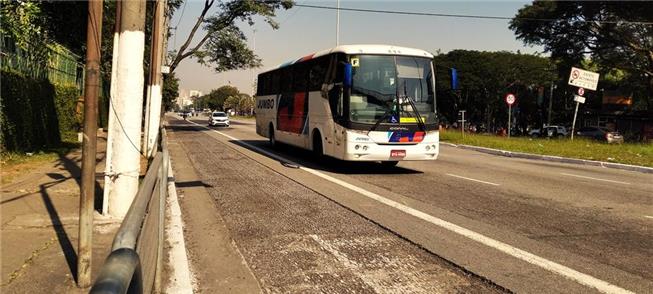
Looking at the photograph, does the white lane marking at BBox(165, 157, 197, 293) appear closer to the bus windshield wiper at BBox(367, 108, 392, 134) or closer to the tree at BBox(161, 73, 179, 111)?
the bus windshield wiper at BBox(367, 108, 392, 134)

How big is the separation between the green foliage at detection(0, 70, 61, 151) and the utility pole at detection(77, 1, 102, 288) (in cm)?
829

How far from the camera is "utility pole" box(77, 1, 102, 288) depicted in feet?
14.0

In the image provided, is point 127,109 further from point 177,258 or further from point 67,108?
point 67,108

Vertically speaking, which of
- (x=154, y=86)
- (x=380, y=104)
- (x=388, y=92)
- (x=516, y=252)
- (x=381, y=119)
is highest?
(x=154, y=86)

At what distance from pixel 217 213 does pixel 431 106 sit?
662 cm

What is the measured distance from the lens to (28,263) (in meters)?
4.79

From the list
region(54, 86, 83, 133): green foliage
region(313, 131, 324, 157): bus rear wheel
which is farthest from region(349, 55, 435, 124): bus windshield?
region(54, 86, 83, 133): green foliage

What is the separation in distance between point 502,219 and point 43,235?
19.1 feet

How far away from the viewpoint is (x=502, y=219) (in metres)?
7.37

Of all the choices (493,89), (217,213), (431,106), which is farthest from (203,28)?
(493,89)

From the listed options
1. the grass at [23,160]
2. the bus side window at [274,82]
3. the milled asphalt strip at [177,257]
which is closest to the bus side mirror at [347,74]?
the milled asphalt strip at [177,257]

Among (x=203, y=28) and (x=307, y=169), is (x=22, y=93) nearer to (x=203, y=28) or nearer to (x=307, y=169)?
(x=307, y=169)

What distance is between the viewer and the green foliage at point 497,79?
6506 centimetres

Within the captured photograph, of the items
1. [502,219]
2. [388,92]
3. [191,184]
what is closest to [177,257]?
[502,219]
